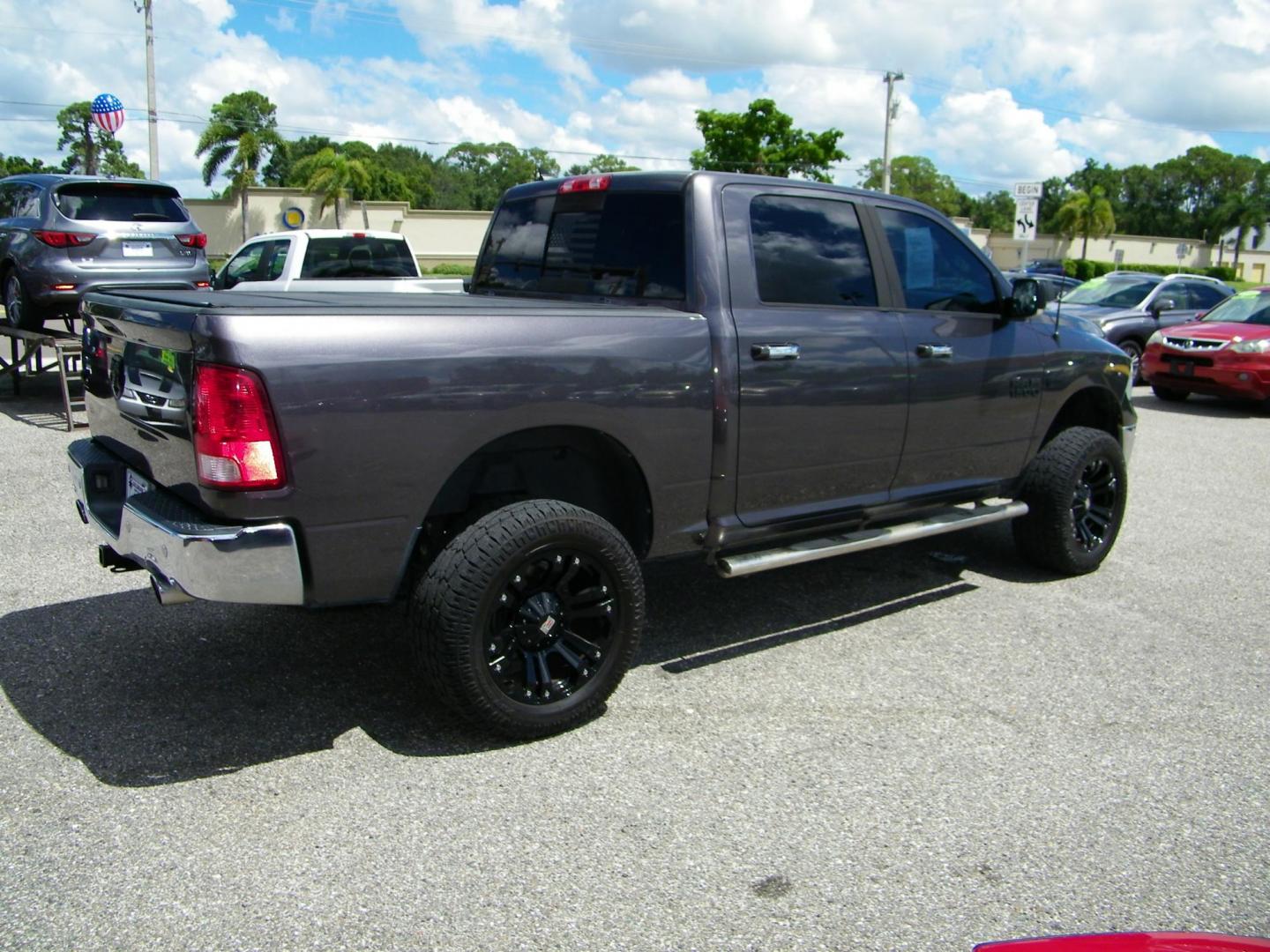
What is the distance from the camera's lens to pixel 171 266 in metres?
10.3

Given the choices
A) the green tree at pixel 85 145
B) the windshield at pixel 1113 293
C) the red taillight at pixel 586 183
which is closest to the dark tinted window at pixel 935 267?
the red taillight at pixel 586 183

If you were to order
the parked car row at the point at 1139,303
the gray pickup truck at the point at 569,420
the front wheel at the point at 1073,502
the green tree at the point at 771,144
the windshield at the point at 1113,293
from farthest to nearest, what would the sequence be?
the green tree at the point at 771,144 < the windshield at the point at 1113,293 < the parked car row at the point at 1139,303 < the front wheel at the point at 1073,502 < the gray pickup truck at the point at 569,420

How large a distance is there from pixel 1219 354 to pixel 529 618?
469 inches

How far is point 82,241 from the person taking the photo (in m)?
9.76

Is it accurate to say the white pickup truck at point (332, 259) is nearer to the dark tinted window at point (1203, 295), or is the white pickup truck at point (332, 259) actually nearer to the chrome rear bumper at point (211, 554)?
the chrome rear bumper at point (211, 554)

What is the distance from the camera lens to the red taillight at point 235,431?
303 centimetres

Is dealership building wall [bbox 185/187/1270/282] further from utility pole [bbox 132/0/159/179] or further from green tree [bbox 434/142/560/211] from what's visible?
green tree [bbox 434/142/560/211]

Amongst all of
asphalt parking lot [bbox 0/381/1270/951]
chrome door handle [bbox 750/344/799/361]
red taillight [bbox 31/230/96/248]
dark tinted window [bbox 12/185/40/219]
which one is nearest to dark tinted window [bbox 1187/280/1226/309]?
asphalt parking lot [bbox 0/381/1270/951]

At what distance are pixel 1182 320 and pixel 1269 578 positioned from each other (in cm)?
1104

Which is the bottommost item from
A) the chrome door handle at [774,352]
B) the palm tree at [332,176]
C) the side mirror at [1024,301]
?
the chrome door handle at [774,352]

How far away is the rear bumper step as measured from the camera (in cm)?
417

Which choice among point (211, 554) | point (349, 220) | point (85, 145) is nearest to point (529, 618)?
point (211, 554)

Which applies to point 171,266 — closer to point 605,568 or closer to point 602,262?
point 602,262

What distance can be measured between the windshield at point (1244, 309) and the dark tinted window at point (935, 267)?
10221 mm
